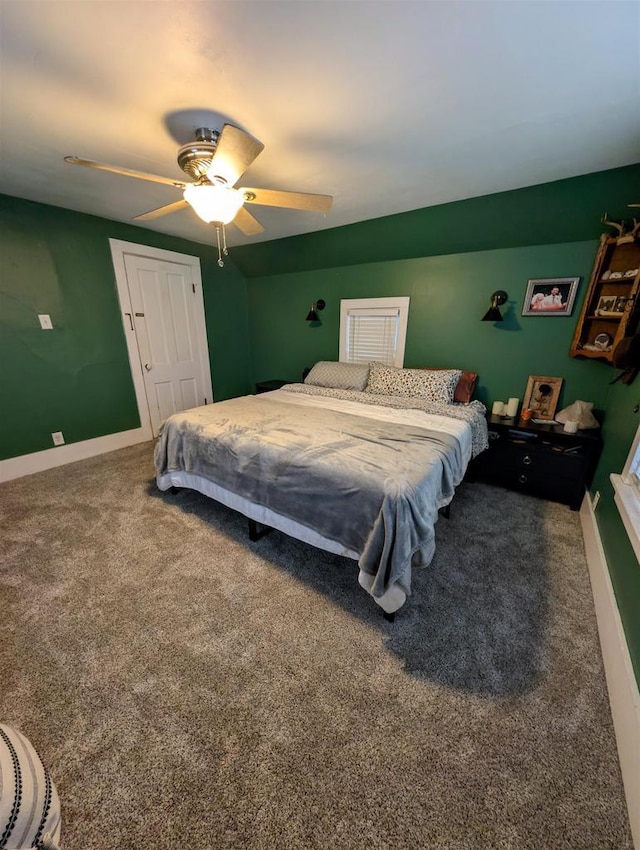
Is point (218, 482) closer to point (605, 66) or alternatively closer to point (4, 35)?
point (4, 35)

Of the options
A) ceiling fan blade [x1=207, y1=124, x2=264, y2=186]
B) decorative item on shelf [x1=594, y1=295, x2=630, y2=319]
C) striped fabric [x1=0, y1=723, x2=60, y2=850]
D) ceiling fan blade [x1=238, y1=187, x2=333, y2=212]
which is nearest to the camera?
striped fabric [x1=0, y1=723, x2=60, y2=850]

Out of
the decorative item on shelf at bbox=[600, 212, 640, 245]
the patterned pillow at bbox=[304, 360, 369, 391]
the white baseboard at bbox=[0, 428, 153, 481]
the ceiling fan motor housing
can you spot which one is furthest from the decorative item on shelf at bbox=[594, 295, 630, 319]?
the white baseboard at bbox=[0, 428, 153, 481]

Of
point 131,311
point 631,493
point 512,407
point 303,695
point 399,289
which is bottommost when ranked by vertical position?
point 303,695

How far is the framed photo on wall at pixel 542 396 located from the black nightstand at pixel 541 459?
239 mm

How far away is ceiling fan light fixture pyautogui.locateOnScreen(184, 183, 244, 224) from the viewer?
5.08 ft

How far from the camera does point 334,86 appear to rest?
131 centimetres

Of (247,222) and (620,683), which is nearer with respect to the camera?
(620,683)

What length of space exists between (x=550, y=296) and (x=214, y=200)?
2.70 m

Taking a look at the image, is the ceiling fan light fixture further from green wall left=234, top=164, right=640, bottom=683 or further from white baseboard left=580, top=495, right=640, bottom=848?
white baseboard left=580, top=495, right=640, bottom=848

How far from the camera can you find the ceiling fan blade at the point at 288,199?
1684 mm

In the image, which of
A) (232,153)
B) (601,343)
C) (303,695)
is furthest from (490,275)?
(303,695)

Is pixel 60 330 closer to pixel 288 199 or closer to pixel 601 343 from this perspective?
pixel 288 199

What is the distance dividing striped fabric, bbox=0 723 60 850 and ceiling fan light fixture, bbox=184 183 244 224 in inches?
80.7

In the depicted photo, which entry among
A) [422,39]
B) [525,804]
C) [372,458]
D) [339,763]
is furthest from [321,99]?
[525,804]
